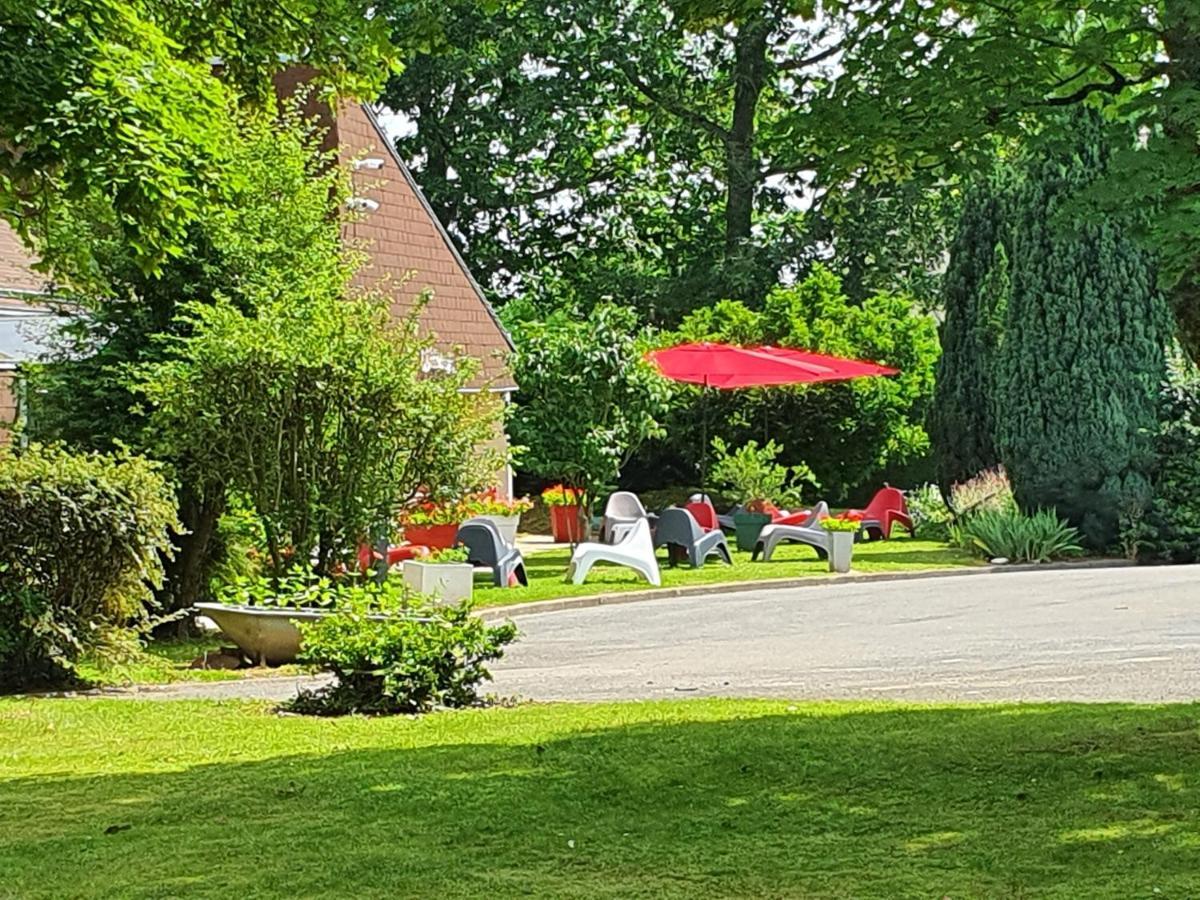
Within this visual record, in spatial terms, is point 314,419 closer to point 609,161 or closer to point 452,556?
point 452,556

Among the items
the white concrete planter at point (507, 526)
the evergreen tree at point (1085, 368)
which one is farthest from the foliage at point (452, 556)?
the evergreen tree at point (1085, 368)

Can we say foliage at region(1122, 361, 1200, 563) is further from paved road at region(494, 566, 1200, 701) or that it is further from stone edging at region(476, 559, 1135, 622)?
paved road at region(494, 566, 1200, 701)

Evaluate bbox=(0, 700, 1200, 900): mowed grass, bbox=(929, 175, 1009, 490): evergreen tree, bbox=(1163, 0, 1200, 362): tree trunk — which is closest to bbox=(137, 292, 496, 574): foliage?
bbox=(0, 700, 1200, 900): mowed grass

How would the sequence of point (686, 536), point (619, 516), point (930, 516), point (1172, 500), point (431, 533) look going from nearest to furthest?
1. point (431, 533)
2. point (686, 536)
3. point (619, 516)
4. point (1172, 500)
5. point (930, 516)

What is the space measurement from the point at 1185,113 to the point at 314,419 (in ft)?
28.4

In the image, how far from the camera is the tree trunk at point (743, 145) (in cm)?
3875

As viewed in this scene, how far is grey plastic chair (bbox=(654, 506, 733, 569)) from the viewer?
20297 mm

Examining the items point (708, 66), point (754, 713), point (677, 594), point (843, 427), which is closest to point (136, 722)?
point (754, 713)

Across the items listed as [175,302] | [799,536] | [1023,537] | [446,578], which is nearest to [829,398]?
[1023,537]

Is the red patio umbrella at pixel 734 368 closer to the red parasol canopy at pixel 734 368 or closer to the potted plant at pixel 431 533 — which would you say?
the red parasol canopy at pixel 734 368

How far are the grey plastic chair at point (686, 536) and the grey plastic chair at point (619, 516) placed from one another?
1.15 ft

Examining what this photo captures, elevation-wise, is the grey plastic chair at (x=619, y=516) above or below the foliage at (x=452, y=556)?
above

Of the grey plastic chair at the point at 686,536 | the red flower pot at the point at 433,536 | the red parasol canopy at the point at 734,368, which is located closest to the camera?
the red flower pot at the point at 433,536

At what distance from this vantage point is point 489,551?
1800 centimetres
